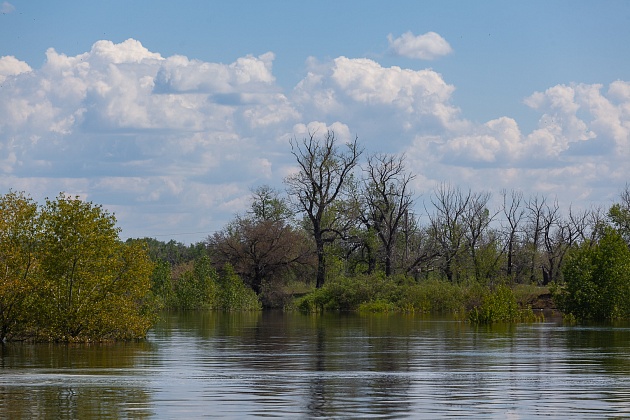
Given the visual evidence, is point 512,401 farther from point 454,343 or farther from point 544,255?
point 544,255

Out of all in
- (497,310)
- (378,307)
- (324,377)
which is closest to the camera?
(324,377)

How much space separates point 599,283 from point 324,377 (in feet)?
124

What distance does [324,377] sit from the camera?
78.6 ft

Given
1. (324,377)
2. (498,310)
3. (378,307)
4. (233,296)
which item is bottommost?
(324,377)

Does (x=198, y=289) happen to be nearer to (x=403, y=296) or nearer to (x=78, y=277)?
(x=403, y=296)

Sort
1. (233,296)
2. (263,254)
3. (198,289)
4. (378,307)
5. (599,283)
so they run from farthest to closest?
(263,254)
(198,289)
(233,296)
(378,307)
(599,283)

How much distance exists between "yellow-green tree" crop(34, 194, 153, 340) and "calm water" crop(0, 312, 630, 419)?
43.4 inches

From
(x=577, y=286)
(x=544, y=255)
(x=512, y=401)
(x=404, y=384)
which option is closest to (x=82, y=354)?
(x=404, y=384)

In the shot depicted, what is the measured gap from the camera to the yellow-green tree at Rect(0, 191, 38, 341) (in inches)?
1351

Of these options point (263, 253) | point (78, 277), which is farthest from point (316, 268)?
point (78, 277)

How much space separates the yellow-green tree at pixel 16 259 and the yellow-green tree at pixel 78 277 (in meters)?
0.45

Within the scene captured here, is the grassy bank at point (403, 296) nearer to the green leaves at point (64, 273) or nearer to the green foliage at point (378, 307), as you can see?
the green foliage at point (378, 307)

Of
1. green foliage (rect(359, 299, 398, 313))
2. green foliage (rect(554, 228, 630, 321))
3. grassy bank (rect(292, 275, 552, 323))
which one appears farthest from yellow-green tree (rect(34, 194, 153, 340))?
green foliage (rect(359, 299, 398, 313))

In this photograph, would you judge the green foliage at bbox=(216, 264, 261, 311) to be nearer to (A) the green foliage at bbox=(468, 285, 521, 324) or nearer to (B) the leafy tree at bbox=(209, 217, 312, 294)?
(B) the leafy tree at bbox=(209, 217, 312, 294)
